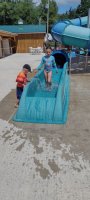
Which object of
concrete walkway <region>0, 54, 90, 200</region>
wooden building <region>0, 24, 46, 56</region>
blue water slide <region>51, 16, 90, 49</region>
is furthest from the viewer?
wooden building <region>0, 24, 46, 56</region>

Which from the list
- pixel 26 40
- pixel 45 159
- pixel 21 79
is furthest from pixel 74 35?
pixel 26 40

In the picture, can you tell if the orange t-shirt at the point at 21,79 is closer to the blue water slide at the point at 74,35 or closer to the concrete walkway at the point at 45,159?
the concrete walkway at the point at 45,159

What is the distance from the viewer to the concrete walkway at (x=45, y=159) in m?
4.20

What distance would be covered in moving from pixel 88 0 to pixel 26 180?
82974mm

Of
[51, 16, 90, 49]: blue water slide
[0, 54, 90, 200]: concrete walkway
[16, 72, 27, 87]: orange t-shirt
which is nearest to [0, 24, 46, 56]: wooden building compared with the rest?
[51, 16, 90, 49]: blue water slide

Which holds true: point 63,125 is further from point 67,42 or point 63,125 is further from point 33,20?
point 33,20

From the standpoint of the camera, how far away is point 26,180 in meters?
4.49

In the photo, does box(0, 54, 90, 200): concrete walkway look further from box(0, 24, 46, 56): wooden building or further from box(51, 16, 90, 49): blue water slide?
box(0, 24, 46, 56): wooden building

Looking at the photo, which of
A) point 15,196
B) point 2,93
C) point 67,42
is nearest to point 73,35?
point 67,42

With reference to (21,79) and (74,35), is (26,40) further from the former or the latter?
(21,79)

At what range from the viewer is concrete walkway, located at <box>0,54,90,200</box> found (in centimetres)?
420

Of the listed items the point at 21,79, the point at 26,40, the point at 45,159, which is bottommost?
the point at 26,40

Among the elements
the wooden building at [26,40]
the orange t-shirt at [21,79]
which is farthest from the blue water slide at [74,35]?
A: the wooden building at [26,40]

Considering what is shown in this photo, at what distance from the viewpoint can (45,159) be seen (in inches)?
205
